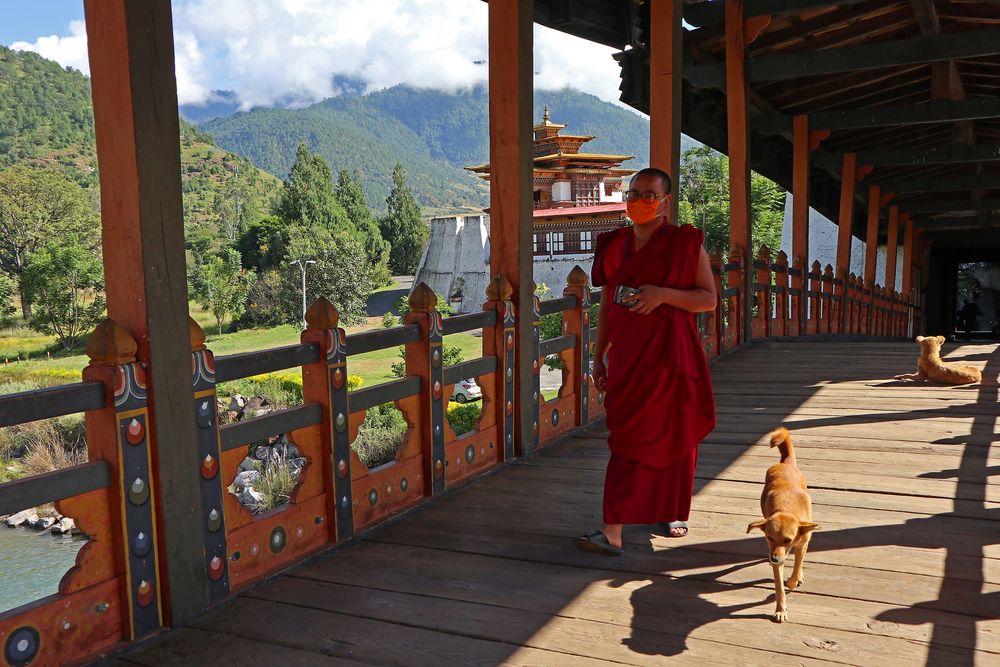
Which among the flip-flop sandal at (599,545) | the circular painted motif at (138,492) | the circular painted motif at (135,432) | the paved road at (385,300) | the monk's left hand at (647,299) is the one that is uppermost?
the monk's left hand at (647,299)

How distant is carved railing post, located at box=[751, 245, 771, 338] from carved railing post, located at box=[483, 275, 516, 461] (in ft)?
15.6

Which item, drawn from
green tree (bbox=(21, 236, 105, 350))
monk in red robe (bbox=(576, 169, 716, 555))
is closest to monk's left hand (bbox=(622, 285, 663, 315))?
monk in red robe (bbox=(576, 169, 716, 555))

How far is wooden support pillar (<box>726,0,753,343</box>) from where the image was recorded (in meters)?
7.48

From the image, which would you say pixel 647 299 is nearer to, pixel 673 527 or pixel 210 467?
pixel 673 527

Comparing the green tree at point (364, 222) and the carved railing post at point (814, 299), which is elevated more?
the green tree at point (364, 222)

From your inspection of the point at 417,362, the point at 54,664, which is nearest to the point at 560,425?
the point at 417,362

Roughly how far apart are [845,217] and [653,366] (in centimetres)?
1004

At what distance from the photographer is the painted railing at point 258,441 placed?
1.97 metres

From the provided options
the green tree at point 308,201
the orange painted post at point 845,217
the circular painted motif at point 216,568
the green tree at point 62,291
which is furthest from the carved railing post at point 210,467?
the green tree at point 308,201

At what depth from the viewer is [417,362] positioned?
3285mm

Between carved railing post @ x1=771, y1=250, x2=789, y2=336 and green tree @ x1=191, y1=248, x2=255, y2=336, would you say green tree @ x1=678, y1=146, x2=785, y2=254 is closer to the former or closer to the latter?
green tree @ x1=191, y1=248, x2=255, y2=336

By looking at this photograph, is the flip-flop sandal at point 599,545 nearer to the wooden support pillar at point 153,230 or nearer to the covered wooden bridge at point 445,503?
the covered wooden bridge at point 445,503

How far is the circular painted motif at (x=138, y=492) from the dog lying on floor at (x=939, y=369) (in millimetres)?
4878

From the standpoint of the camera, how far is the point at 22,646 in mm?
1847
